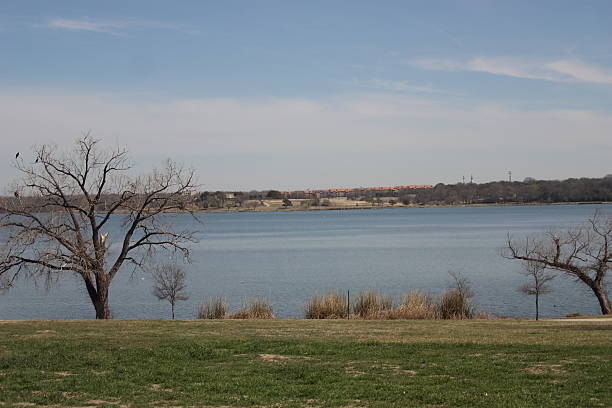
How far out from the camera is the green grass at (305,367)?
10562 millimetres

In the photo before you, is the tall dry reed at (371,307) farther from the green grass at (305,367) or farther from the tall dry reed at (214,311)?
the green grass at (305,367)

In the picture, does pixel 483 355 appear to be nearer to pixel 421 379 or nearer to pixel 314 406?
pixel 421 379

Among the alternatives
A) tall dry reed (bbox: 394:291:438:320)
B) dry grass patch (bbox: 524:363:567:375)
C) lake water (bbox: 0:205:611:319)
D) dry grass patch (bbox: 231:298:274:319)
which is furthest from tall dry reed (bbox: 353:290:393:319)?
dry grass patch (bbox: 524:363:567:375)

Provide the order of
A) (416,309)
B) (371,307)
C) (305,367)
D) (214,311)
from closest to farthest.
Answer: (305,367)
(416,309)
(371,307)
(214,311)

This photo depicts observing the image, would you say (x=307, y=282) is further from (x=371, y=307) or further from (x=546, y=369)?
(x=546, y=369)

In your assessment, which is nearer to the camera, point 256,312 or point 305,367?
point 305,367

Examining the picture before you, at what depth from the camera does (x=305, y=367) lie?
12.9 meters

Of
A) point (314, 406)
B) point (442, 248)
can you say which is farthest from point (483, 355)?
point (442, 248)

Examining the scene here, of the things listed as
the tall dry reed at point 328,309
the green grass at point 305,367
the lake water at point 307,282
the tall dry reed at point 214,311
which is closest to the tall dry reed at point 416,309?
the tall dry reed at point 328,309

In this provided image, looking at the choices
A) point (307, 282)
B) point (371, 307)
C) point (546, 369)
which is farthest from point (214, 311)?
point (546, 369)

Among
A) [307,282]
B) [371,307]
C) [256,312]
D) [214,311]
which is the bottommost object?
[307,282]

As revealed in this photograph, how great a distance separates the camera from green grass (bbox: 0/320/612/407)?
10.6 m

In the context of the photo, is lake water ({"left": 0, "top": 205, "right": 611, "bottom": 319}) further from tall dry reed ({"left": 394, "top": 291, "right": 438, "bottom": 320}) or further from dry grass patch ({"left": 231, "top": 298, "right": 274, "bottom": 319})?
tall dry reed ({"left": 394, "top": 291, "right": 438, "bottom": 320})

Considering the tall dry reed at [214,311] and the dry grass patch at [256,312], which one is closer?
the dry grass patch at [256,312]
